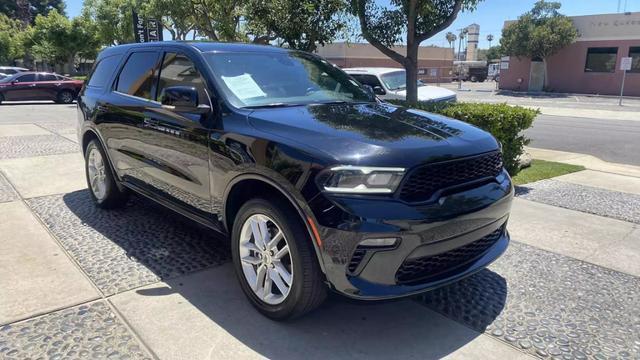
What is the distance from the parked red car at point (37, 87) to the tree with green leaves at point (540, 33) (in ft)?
103

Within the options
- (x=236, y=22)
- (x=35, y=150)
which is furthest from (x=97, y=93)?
(x=236, y=22)

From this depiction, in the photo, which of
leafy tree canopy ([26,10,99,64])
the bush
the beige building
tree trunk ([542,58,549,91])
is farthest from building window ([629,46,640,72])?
leafy tree canopy ([26,10,99,64])

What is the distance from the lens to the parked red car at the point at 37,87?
2164 centimetres

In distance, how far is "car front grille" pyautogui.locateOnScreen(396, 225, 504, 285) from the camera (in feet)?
9.13

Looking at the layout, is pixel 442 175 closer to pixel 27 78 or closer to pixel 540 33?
pixel 27 78

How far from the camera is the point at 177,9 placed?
17.6 metres

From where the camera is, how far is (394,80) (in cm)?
1334

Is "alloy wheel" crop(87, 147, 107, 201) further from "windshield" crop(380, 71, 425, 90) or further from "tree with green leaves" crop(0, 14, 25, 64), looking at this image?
"tree with green leaves" crop(0, 14, 25, 64)

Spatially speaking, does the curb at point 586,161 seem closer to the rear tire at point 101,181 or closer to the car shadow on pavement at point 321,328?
the car shadow on pavement at point 321,328

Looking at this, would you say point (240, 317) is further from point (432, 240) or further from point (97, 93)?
point (97, 93)

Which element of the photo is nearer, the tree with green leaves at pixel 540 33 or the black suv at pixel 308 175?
the black suv at pixel 308 175

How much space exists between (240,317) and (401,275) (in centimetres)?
117

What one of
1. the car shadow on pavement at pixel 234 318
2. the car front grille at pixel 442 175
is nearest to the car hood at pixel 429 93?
the car shadow on pavement at pixel 234 318

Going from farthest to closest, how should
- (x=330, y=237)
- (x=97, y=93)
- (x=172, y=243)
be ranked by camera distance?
1. (x=97, y=93)
2. (x=172, y=243)
3. (x=330, y=237)
